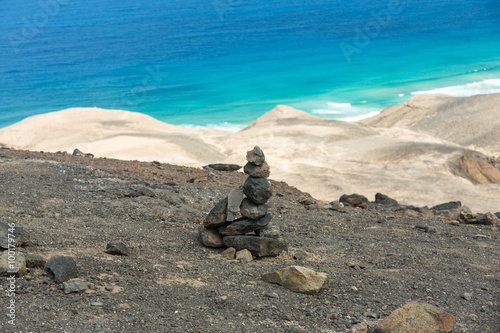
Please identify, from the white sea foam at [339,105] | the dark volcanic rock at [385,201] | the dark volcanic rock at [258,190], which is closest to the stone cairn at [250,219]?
the dark volcanic rock at [258,190]

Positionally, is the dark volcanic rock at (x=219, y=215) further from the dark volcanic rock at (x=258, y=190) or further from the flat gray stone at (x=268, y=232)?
the flat gray stone at (x=268, y=232)

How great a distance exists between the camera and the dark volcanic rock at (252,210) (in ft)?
34.5

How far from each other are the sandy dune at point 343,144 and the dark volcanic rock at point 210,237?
14504mm

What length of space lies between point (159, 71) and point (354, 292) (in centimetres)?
6483

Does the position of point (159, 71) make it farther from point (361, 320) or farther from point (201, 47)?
point (361, 320)

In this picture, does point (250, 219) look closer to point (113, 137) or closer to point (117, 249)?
point (117, 249)

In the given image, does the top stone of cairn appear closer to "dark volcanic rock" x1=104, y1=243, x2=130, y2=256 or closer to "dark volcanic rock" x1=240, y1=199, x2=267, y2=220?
"dark volcanic rock" x1=240, y1=199, x2=267, y2=220

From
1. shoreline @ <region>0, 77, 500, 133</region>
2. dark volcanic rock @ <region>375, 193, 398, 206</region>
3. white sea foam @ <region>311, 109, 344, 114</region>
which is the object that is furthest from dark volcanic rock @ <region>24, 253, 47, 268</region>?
white sea foam @ <region>311, 109, 344, 114</region>

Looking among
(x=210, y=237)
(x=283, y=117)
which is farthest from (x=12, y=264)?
(x=283, y=117)

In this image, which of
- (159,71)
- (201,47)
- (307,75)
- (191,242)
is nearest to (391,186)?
(191,242)

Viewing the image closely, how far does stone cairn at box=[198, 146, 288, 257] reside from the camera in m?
10.5

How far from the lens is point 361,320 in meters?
8.12

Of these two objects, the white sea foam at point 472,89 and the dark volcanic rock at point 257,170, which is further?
the white sea foam at point 472,89

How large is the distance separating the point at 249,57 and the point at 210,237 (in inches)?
2673
